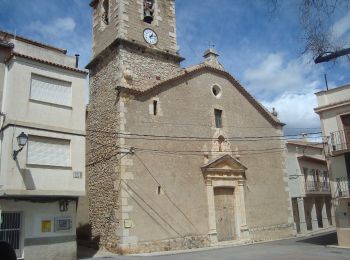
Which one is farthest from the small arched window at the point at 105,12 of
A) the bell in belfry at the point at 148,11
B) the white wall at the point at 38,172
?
the white wall at the point at 38,172

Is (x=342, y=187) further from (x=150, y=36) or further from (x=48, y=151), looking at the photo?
(x=48, y=151)

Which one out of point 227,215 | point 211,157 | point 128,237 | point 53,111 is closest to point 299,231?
point 227,215

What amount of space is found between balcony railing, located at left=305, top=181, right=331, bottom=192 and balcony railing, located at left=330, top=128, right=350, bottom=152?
35.2 ft

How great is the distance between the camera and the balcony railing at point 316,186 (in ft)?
91.1

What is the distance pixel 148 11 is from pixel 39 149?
1106 cm

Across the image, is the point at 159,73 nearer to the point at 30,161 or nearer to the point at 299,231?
the point at 30,161

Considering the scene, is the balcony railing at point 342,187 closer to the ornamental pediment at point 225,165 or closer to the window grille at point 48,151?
the ornamental pediment at point 225,165

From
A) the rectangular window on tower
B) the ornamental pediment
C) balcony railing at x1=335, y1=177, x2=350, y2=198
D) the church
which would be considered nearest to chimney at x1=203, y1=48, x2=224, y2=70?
the church

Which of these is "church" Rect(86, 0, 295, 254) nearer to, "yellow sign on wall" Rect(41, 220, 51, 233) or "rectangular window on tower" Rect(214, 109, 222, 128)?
"rectangular window on tower" Rect(214, 109, 222, 128)

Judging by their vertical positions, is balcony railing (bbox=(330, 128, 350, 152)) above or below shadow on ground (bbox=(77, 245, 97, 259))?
above

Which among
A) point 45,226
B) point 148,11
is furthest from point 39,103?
point 148,11

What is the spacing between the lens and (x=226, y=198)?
63.4 feet

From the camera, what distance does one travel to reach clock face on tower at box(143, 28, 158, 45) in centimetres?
1966

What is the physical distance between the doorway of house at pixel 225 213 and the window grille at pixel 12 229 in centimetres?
951
